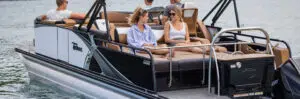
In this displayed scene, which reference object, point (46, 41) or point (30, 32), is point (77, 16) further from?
point (30, 32)

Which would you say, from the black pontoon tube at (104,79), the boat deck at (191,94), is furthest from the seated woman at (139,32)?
the boat deck at (191,94)

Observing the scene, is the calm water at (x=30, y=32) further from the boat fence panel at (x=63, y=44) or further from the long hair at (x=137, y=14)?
the long hair at (x=137, y=14)

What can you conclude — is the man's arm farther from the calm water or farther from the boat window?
the boat window

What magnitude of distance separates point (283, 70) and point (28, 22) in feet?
66.4

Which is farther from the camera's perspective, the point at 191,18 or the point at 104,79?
the point at 191,18

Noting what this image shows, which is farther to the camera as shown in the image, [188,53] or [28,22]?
[28,22]

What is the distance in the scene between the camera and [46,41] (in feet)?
34.2

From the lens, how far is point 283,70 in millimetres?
7156

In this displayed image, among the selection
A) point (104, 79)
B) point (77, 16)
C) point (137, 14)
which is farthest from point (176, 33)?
point (77, 16)

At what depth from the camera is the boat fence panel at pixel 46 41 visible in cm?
1014

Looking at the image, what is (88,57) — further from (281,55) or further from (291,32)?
(291,32)

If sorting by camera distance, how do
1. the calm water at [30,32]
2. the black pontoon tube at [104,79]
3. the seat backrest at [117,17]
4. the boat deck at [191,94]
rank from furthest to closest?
the calm water at [30,32]
the seat backrest at [117,17]
the boat deck at [191,94]
the black pontoon tube at [104,79]

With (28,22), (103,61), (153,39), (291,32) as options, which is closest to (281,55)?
(153,39)

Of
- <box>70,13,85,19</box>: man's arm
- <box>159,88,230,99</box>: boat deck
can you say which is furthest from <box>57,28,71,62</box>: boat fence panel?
<box>159,88,230,99</box>: boat deck
